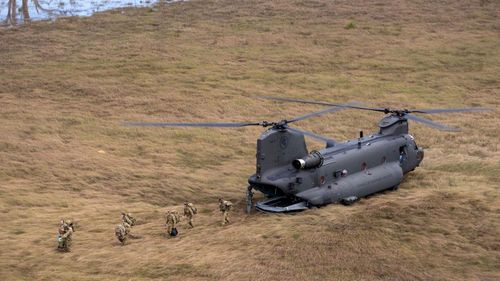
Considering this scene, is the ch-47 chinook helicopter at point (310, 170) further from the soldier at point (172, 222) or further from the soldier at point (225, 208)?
the soldier at point (172, 222)

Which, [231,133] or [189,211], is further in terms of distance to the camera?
[231,133]

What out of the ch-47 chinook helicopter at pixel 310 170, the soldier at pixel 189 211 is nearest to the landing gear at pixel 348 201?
the ch-47 chinook helicopter at pixel 310 170

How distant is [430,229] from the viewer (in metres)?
26.0

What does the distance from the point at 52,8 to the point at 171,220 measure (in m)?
51.5

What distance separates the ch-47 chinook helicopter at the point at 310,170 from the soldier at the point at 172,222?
11.7ft

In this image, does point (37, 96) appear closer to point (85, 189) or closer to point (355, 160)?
point (85, 189)

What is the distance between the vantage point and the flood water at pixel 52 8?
65.9m

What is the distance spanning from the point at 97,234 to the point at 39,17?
4493cm

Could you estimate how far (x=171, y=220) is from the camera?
25.7m

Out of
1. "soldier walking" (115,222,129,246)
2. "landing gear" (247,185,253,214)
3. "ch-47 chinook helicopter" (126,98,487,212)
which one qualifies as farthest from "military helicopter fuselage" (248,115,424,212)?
"soldier walking" (115,222,129,246)

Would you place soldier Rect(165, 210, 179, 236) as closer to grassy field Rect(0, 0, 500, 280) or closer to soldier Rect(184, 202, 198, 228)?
grassy field Rect(0, 0, 500, 280)

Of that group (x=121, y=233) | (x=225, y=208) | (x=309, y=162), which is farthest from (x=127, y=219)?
(x=309, y=162)

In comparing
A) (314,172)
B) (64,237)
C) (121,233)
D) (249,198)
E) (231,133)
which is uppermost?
(231,133)

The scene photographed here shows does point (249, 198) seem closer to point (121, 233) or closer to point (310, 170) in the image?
point (310, 170)
